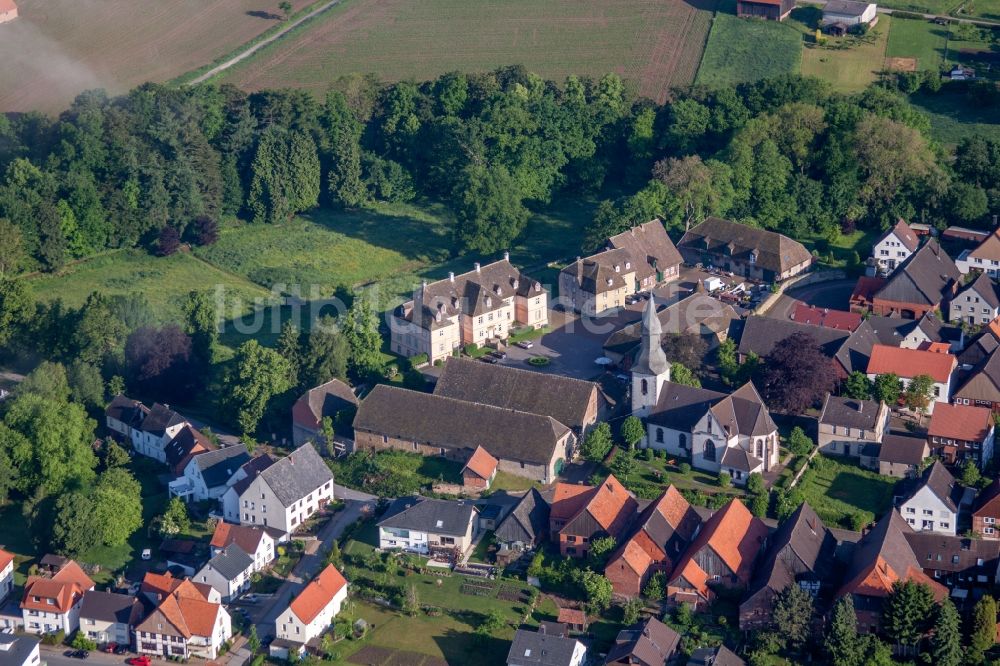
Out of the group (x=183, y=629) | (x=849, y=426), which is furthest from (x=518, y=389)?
(x=183, y=629)

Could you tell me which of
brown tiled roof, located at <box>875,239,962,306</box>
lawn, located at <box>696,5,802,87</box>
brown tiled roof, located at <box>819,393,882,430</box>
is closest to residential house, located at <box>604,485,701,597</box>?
brown tiled roof, located at <box>819,393,882,430</box>

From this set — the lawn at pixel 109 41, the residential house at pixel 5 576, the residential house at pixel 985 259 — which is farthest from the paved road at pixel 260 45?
the residential house at pixel 985 259

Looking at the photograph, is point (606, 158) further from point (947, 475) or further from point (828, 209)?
point (947, 475)

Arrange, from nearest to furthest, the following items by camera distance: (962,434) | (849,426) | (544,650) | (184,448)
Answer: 1. (544,650)
2. (962,434)
3. (849,426)
4. (184,448)

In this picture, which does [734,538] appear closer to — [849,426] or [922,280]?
[849,426]

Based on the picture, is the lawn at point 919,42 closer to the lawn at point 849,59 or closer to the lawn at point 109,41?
the lawn at point 849,59

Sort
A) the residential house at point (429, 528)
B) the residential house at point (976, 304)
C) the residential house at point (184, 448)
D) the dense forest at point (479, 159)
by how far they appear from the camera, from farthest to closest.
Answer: the dense forest at point (479, 159)
the residential house at point (976, 304)
the residential house at point (184, 448)
the residential house at point (429, 528)
